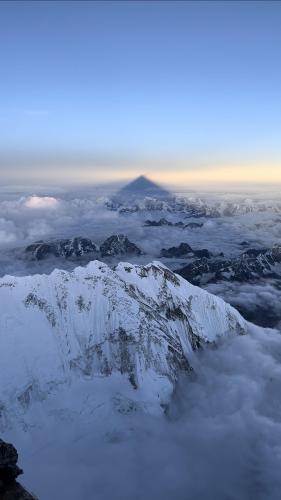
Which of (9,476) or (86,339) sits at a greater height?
(9,476)

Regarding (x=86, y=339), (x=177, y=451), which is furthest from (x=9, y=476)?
(x=86, y=339)

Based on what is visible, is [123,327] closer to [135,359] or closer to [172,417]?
[135,359]

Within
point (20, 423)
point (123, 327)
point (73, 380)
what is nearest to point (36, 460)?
point (20, 423)

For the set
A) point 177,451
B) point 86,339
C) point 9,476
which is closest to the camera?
point 9,476

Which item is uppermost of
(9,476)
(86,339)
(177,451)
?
(9,476)

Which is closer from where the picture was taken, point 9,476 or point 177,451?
point 9,476

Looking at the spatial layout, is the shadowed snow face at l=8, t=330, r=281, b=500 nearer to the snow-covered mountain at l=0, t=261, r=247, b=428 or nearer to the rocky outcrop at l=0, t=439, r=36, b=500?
the snow-covered mountain at l=0, t=261, r=247, b=428

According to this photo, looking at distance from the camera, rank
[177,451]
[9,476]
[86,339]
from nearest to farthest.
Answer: [9,476]
[177,451]
[86,339]

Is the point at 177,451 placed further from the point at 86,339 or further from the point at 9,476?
the point at 9,476
